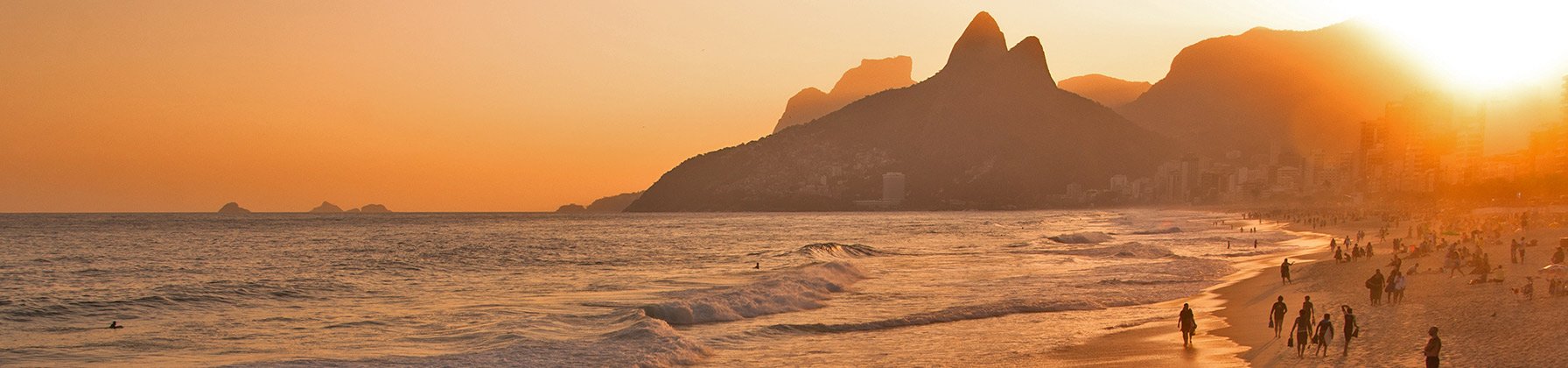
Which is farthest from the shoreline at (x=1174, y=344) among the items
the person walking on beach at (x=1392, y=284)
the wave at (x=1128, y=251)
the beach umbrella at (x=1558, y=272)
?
the wave at (x=1128, y=251)

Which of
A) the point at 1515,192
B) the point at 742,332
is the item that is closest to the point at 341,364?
the point at 742,332

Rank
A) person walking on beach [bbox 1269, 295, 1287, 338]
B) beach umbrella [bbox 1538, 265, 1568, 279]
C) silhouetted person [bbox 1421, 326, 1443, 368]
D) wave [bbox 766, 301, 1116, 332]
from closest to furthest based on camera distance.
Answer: silhouetted person [bbox 1421, 326, 1443, 368] → person walking on beach [bbox 1269, 295, 1287, 338] → beach umbrella [bbox 1538, 265, 1568, 279] → wave [bbox 766, 301, 1116, 332]

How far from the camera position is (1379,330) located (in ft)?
79.7

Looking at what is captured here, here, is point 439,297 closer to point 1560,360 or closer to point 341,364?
point 341,364

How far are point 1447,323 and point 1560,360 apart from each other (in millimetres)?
5456

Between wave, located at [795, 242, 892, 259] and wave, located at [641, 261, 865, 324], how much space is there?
2004cm

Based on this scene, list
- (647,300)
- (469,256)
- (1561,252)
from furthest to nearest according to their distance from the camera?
(469,256) < (647,300) < (1561,252)

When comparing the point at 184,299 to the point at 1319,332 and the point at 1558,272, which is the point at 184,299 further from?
the point at 1558,272

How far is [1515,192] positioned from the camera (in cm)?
16712

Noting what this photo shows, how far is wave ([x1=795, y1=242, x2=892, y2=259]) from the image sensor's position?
6928 cm

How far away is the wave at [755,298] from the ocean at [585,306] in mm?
140

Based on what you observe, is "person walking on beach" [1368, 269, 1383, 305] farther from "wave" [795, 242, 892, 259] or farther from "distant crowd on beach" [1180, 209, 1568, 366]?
"wave" [795, 242, 892, 259]

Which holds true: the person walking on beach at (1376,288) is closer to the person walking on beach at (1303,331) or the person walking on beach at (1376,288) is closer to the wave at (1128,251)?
the person walking on beach at (1303,331)

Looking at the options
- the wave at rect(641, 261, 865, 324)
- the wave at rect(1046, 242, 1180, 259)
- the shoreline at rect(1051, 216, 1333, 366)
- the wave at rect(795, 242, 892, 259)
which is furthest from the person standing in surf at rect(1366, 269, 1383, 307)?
the wave at rect(795, 242, 892, 259)
